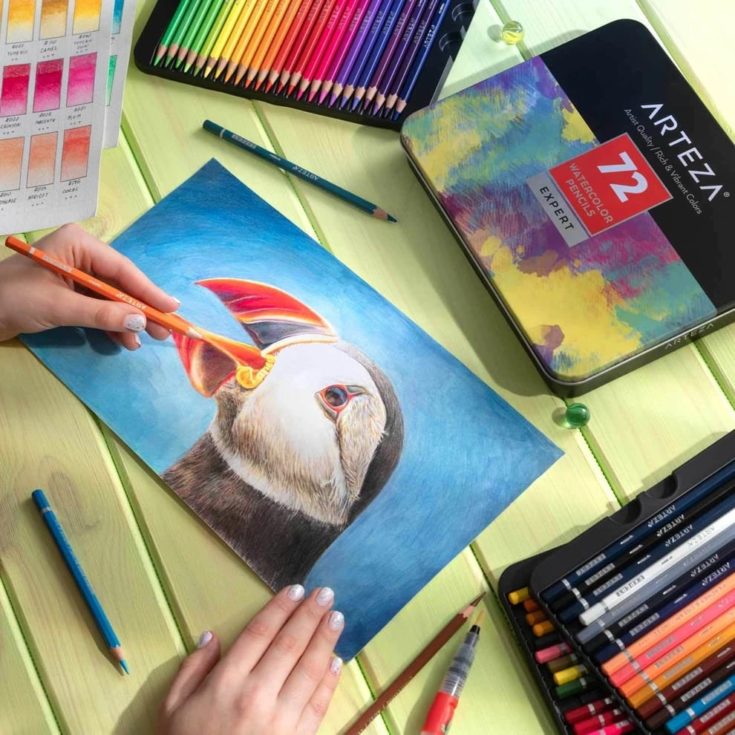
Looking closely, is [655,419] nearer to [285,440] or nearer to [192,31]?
[285,440]

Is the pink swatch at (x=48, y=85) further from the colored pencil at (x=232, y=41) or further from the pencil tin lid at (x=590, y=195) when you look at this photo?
the pencil tin lid at (x=590, y=195)

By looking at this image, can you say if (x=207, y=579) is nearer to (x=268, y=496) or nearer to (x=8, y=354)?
(x=268, y=496)

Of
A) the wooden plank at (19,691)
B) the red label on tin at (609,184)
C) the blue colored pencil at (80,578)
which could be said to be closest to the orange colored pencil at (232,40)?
the red label on tin at (609,184)

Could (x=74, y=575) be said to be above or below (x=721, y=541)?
above

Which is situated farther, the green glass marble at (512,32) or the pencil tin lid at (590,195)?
the green glass marble at (512,32)

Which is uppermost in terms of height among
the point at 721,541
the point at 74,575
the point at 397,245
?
the point at 397,245

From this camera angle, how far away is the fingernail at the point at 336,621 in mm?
756

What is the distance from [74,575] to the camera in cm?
77

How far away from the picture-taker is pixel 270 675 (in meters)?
0.75

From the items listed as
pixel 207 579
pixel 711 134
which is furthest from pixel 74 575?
pixel 711 134

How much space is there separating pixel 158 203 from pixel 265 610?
375 millimetres

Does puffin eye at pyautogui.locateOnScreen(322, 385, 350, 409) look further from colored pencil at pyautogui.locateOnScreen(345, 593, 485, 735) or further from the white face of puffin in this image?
colored pencil at pyautogui.locateOnScreen(345, 593, 485, 735)

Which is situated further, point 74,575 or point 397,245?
point 397,245

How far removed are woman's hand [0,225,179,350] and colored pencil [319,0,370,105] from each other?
0.25 m
